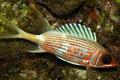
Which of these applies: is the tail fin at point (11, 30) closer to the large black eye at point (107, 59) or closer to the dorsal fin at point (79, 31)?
the dorsal fin at point (79, 31)

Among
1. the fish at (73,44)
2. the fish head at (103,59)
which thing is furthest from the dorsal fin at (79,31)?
the fish head at (103,59)

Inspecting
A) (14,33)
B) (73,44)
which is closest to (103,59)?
(73,44)

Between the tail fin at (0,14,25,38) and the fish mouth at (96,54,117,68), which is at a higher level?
the tail fin at (0,14,25,38)

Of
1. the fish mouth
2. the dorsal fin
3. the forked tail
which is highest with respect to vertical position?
the dorsal fin

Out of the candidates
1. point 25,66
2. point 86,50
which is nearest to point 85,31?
point 86,50

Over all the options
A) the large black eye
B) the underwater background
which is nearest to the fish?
the large black eye

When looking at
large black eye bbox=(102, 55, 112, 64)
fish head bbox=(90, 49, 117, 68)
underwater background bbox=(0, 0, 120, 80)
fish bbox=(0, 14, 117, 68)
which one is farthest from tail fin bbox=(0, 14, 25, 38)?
large black eye bbox=(102, 55, 112, 64)

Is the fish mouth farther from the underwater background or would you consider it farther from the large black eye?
the underwater background

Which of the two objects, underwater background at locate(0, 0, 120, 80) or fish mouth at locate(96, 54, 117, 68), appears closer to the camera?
fish mouth at locate(96, 54, 117, 68)
